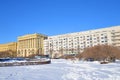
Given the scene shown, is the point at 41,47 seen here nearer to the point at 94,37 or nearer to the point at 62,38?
the point at 62,38

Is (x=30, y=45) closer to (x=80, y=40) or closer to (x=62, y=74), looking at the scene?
(x=80, y=40)

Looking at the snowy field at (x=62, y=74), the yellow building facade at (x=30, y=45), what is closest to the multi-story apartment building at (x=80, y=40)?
the yellow building facade at (x=30, y=45)

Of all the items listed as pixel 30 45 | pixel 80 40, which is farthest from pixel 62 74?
pixel 30 45

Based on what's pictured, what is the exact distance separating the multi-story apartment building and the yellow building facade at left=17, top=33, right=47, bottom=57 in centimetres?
1086

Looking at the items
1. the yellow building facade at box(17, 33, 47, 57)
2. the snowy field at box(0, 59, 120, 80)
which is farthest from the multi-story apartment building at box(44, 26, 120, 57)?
the snowy field at box(0, 59, 120, 80)

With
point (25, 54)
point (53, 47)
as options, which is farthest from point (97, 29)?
point (25, 54)

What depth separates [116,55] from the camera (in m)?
73.8

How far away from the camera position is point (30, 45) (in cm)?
17275

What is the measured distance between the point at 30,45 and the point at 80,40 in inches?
2068

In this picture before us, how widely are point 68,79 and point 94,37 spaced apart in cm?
11250

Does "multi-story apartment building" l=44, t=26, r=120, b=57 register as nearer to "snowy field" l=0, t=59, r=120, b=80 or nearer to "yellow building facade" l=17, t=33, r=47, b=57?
"yellow building facade" l=17, t=33, r=47, b=57

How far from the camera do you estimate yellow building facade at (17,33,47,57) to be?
167875mm

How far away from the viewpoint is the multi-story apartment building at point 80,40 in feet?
394

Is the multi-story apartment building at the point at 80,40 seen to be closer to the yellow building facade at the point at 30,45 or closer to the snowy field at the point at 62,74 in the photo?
the yellow building facade at the point at 30,45
